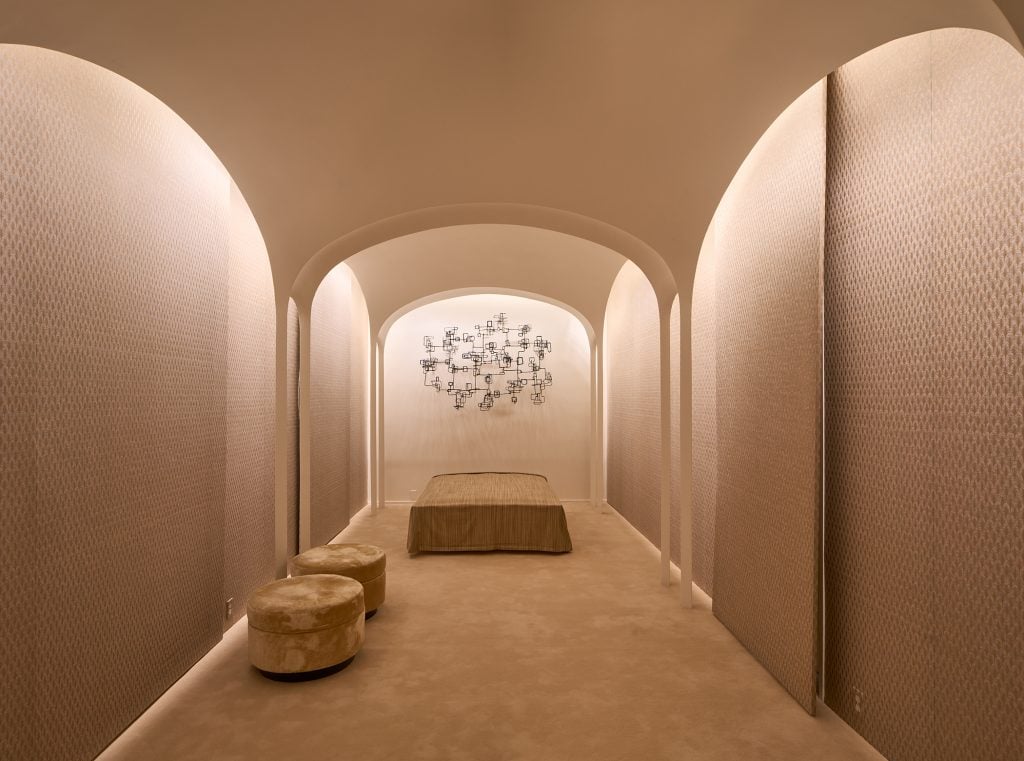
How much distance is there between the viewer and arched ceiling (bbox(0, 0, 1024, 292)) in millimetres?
2432

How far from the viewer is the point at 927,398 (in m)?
2.22

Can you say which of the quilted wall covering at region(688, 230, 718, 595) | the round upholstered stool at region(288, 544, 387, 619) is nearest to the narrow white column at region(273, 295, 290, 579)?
the round upholstered stool at region(288, 544, 387, 619)

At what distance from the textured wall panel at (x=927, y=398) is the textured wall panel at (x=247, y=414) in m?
3.29

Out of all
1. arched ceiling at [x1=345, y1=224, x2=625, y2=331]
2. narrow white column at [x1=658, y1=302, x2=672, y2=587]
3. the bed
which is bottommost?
the bed

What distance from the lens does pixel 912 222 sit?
2322 millimetres

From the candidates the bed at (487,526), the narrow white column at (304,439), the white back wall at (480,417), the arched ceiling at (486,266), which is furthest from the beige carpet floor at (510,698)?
the white back wall at (480,417)

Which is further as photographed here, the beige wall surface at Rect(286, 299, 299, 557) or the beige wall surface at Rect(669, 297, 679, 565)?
the beige wall surface at Rect(669, 297, 679, 565)

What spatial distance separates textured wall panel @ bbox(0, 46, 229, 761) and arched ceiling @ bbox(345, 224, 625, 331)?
3.22 metres

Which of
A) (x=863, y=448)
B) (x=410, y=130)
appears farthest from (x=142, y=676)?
(x=863, y=448)

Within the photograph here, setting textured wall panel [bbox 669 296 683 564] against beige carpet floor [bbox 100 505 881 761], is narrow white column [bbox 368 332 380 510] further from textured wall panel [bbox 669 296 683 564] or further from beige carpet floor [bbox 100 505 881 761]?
textured wall panel [bbox 669 296 683 564]

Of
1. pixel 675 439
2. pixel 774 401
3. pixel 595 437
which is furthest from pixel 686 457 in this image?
pixel 595 437

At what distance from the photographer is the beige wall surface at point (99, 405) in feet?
6.89

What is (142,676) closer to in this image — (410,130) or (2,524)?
(2,524)

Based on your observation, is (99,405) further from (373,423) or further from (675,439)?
(373,423)
